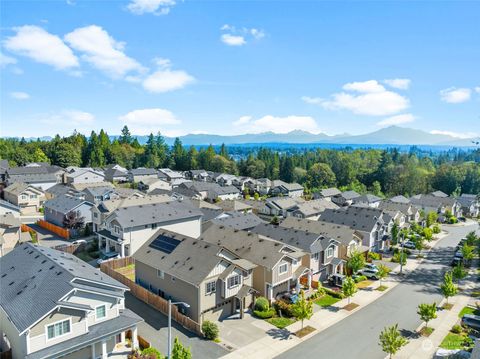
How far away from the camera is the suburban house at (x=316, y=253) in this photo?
41.1 meters

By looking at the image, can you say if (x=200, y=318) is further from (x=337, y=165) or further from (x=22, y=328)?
(x=337, y=165)

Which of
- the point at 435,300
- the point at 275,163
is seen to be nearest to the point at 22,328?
the point at 435,300

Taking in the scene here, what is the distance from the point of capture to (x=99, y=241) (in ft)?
166

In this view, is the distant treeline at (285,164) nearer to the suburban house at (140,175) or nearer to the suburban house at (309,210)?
the suburban house at (140,175)

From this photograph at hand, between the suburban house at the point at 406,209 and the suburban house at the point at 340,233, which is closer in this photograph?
the suburban house at the point at 340,233

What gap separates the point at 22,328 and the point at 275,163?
409ft

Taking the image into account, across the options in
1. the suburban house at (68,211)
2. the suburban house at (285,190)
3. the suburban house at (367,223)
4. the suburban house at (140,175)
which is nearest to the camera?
the suburban house at (367,223)

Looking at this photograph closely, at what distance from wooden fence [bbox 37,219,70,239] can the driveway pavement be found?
28.9 meters

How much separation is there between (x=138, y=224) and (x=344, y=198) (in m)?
Answer: 68.2

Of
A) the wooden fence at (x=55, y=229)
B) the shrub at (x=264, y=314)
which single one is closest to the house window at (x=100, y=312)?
the shrub at (x=264, y=314)

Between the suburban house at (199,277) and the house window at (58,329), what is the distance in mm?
10794

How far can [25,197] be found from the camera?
7662 cm

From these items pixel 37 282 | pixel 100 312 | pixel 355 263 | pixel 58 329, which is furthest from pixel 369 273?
pixel 37 282

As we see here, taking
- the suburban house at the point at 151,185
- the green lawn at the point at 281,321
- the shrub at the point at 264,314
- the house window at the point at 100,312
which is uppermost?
the suburban house at the point at 151,185
